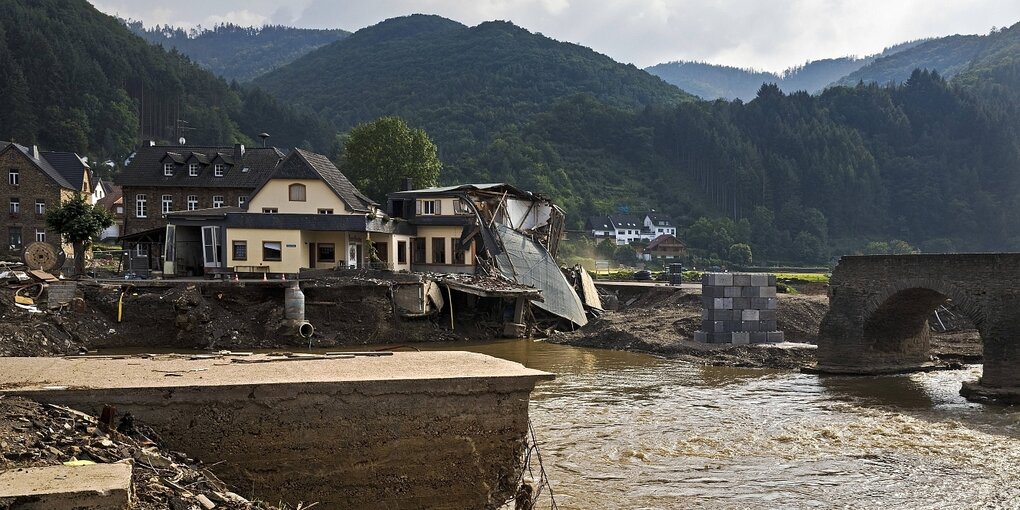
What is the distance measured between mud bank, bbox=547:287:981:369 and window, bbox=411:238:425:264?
35.4 ft

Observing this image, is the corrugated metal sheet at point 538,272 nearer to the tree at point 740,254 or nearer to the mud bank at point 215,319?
the mud bank at point 215,319

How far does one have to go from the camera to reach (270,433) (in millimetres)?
10180

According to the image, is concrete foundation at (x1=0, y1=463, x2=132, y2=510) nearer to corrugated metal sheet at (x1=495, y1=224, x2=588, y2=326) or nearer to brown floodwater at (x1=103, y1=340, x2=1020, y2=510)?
brown floodwater at (x1=103, y1=340, x2=1020, y2=510)

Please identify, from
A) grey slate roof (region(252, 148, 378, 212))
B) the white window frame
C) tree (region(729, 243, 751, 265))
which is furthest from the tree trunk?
tree (region(729, 243, 751, 265))

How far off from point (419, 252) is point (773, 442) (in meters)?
31.7

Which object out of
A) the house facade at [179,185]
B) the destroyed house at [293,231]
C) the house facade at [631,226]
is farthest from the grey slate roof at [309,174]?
the house facade at [631,226]

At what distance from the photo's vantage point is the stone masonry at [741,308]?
103 ft

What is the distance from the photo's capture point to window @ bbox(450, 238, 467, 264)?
4506 cm

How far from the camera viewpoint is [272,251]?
3994 centimetres

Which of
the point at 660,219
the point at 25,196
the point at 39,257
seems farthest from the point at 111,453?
the point at 660,219

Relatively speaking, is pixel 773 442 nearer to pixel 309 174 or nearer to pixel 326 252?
pixel 326 252

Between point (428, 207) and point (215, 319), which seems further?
point (428, 207)

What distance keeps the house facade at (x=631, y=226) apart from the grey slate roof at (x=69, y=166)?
6560 cm

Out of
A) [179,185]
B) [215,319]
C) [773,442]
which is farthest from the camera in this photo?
[179,185]
